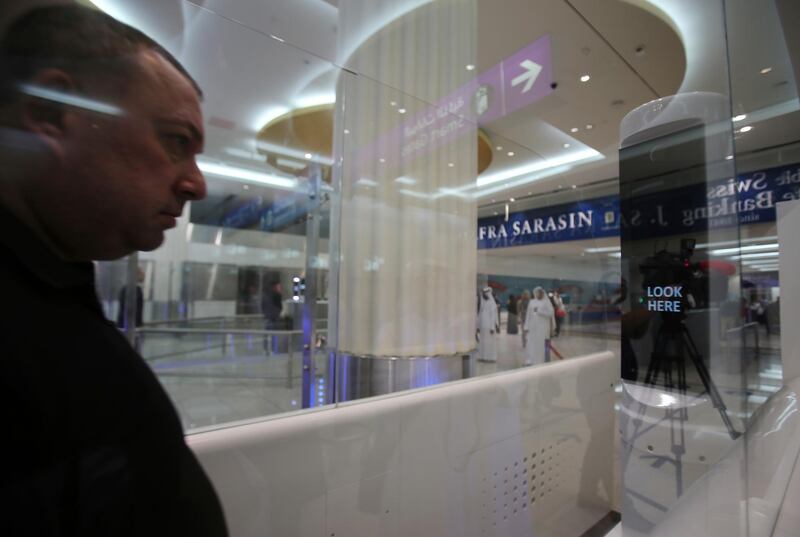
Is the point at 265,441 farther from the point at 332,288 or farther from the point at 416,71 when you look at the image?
the point at 416,71

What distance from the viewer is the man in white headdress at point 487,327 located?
8.55ft

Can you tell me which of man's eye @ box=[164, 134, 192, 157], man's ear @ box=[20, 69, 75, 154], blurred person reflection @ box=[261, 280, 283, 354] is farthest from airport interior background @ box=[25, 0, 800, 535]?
blurred person reflection @ box=[261, 280, 283, 354]

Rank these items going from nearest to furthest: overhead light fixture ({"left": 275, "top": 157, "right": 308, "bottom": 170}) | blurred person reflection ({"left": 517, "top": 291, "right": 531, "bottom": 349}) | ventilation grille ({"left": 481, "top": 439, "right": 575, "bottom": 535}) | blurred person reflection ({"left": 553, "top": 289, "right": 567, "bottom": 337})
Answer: ventilation grille ({"left": 481, "top": 439, "right": 575, "bottom": 535}) → overhead light fixture ({"left": 275, "top": 157, "right": 308, "bottom": 170}) → blurred person reflection ({"left": 517, "top": 291, "right": 531, "bottom": 349}) → blurred person reflection ({"left": 553, "top": 289, "right": 567, "bottom": 337})

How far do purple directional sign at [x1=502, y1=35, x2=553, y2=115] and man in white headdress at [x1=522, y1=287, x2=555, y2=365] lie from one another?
2.09 metres

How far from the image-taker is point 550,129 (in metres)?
2.64

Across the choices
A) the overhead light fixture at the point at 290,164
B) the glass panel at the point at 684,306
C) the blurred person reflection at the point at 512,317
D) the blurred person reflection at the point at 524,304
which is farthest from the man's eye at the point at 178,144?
the blurred person reflection at the point at 524,304

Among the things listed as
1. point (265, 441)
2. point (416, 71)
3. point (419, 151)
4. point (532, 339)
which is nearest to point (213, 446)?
point (265, 441)

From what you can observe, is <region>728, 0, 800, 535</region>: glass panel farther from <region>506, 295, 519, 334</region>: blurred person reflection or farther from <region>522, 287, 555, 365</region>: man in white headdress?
<region>506, 295, 519, 334</region>: blurred person reflection

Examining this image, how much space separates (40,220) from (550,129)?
2.82m

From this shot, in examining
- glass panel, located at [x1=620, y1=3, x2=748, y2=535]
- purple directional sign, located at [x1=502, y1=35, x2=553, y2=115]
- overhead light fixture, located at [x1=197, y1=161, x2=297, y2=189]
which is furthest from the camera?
purple directional sign, located at [x1=502, y1=35, x2=553, y2=115]

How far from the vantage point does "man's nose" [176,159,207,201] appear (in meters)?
0.56

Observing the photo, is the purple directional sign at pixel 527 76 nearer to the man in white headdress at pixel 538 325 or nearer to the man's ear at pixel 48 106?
the man in white headdress at pixel 538 325

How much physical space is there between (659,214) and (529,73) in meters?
1.29

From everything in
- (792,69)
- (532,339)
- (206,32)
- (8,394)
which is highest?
(792,69)
